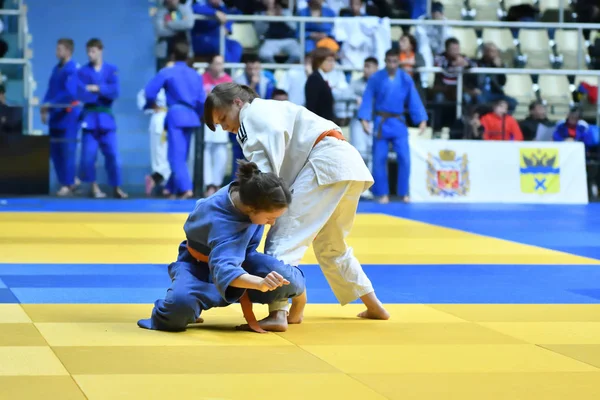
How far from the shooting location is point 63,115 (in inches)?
679

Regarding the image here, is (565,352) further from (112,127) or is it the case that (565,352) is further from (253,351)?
(112,127)

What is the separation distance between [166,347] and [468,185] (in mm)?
12836

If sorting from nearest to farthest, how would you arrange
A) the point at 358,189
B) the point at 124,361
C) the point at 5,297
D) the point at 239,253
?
the point at 124,361 → the point at 239,253 → the point at 358,189 → the point at 5,297

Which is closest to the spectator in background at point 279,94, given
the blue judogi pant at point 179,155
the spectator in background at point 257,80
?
the spectator in background at point 257,80

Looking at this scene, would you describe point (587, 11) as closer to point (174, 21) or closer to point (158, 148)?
point (174, 21)

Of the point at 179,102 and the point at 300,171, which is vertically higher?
the point at 300,171

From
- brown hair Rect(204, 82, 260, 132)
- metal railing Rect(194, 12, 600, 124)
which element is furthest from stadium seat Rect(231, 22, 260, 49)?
brown hair Rect(204, 82, 260, 132)

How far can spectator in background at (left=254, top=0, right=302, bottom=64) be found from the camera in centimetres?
1930

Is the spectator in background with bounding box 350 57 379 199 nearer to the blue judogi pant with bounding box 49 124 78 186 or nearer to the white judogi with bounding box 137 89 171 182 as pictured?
the white judogi with bounding box 137 89 171 182

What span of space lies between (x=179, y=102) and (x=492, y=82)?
6179 mm

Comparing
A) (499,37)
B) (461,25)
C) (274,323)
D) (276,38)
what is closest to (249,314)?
(274,323)

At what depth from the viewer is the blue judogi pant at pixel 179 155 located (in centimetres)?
1684

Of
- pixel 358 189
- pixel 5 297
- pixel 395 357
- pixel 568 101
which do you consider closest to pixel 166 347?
pixel 395 357

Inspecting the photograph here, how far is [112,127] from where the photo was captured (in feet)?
55.4
